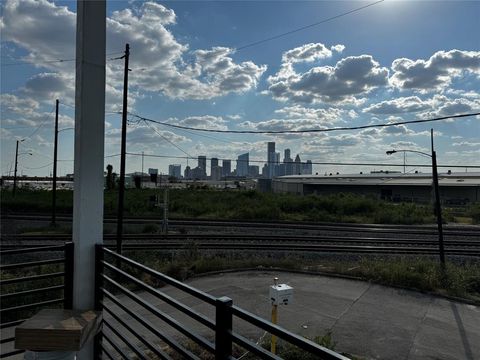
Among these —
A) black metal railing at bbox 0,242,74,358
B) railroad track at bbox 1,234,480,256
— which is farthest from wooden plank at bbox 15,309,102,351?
railroad track at bbox 1,234,480,256

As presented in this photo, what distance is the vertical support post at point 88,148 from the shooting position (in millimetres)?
3725

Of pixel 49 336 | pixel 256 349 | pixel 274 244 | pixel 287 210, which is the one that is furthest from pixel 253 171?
pixel 256 349

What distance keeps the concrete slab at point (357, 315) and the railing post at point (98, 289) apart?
4.71 m

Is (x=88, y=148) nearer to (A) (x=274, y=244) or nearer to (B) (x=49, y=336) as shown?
(B) (x=49, y=336)

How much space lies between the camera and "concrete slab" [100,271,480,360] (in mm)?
8445

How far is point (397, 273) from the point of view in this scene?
13594mm

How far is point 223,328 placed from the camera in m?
2.10

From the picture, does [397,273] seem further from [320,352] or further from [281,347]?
[320,352]

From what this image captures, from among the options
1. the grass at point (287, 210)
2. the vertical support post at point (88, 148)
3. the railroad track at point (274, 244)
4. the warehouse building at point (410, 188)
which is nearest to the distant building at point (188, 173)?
the warehouse building at point (410, 188)

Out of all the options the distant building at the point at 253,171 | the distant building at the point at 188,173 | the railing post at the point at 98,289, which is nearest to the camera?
the railing post at the point at 98,289

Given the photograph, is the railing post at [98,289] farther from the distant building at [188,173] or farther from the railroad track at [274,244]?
the distant building at [188,173]

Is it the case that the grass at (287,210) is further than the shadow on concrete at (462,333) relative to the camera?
Yes

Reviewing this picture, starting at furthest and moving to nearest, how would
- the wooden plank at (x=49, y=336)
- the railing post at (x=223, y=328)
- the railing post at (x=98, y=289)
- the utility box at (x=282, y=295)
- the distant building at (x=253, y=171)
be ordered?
the distant building at (x=253, y=171), the utility box at (x=282, y=295), the railing post at (x=98, y=289), the wooden plank at (x=49, y=336), the railing post at (x=223, y=328)

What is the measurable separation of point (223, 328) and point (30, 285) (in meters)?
10.8
